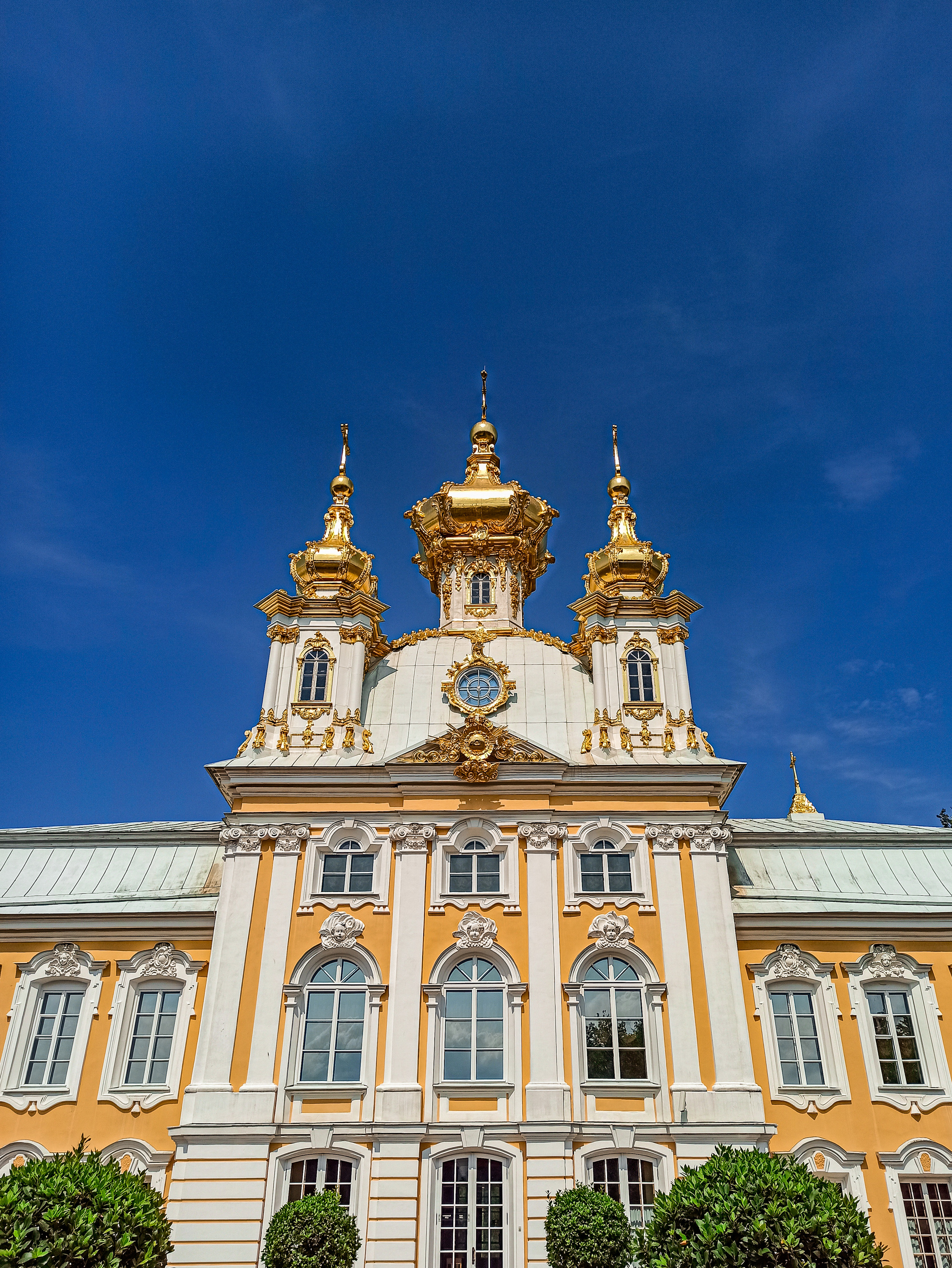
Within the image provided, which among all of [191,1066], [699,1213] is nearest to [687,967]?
[699,1213]

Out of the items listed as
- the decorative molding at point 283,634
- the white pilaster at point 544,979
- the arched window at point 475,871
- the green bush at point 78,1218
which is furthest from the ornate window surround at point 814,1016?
the decorative molding at point 283,634

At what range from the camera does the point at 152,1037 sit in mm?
25531

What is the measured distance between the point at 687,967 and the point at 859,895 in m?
5.90

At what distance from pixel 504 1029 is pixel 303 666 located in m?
12.2

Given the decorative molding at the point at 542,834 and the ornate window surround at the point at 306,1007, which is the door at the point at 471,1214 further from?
the decorative molding at the point at 542,834

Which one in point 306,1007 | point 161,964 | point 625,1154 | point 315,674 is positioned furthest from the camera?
point 315,674

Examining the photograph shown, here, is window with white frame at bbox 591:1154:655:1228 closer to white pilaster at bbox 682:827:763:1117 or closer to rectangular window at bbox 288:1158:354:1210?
white pilaster at bbox 682:827:763:1117

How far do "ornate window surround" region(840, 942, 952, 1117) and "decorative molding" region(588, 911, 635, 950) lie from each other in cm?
566

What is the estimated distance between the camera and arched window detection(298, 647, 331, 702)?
101ft

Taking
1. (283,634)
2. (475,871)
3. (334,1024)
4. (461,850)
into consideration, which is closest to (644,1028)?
(475,871)

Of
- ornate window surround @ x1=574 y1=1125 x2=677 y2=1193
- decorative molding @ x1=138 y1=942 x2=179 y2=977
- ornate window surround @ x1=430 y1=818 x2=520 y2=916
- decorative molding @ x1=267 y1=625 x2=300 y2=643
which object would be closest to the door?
ornate window surround @ x1=574 y1=1125 x2=677 y2=1193

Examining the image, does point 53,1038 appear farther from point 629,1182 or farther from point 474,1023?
point 629,1182

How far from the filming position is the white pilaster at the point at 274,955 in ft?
80.1

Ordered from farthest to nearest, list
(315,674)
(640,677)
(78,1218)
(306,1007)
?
(315,674) → (640,677) → (306,1007) → (78,1218)
